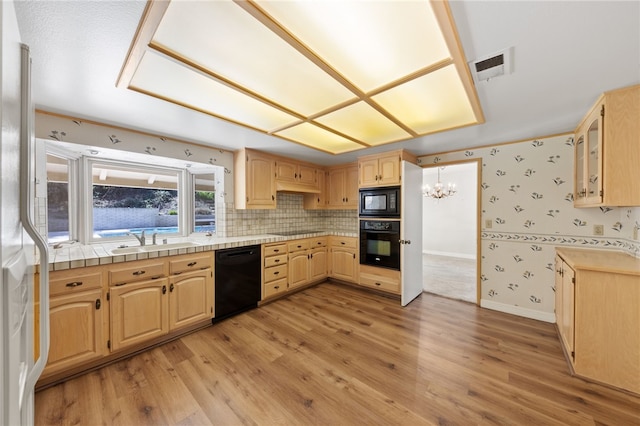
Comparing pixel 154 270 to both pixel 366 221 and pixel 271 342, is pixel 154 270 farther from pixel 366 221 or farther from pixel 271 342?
pixel 366 221

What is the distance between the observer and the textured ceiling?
41.9 inches

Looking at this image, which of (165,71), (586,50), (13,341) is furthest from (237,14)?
(586,50)

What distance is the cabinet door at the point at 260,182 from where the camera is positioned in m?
3.28

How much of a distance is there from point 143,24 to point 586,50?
2.33 metres

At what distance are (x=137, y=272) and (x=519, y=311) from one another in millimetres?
4128

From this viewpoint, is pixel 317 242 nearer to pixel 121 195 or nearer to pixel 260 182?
pixel 260 182

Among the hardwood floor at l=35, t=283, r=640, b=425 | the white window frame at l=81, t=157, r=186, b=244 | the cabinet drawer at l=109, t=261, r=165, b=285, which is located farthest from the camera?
the white window frame at l=81, t=157, r=186, b=244

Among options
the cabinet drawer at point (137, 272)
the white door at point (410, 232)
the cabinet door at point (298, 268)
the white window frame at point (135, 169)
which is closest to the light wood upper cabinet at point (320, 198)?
the cabinet door at point (298, 268)

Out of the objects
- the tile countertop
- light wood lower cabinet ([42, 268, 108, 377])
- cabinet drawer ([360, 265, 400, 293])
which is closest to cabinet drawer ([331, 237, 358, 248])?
cabinet drawer ([360, 265, 400, 293])

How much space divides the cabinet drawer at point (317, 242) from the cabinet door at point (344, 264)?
20 centimetres

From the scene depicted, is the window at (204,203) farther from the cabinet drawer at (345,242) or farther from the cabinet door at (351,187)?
the cabinet door at (351,187)

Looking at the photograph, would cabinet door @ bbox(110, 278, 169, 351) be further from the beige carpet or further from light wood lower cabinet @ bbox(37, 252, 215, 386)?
the beige carpet

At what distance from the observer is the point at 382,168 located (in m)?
3.38

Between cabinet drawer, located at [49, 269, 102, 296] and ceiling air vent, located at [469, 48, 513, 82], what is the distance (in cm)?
306
